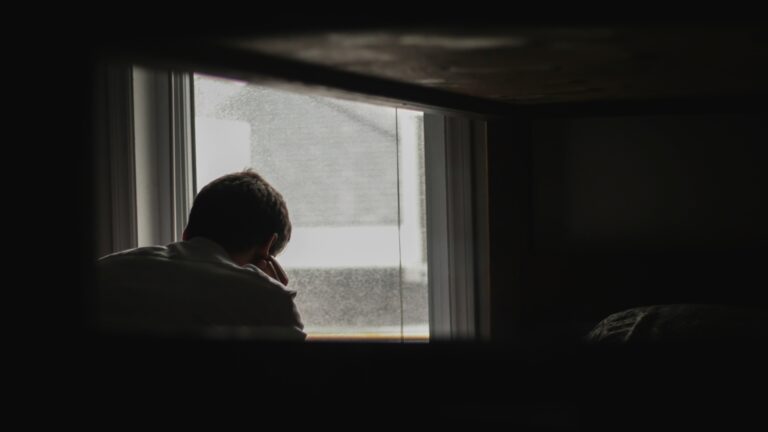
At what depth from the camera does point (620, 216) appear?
1447mm

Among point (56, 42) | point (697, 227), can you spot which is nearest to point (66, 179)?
point (56, 42)

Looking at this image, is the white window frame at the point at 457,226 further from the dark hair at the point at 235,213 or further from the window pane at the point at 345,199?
the dark hair at the point at 235,213

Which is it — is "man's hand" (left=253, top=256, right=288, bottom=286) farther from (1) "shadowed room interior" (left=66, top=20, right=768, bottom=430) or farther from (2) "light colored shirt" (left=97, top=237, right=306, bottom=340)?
(1) "shadowed room interior" (left=66, top=20, right=768, bottom=430)

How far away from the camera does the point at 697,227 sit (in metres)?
1.40

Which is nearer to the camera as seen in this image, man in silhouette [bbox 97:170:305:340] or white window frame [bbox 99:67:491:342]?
man in silhouette [bbox 97:170:305:340]

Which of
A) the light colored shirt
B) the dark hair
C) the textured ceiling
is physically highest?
the textured ceiling

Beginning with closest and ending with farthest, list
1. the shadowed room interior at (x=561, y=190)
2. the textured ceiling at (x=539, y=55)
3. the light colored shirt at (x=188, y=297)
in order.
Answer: the shadowed room interior at (x=561, y=190) < the textured ceiling at (x=539, y=55) < the light colored shirt at (x=188, y=297)

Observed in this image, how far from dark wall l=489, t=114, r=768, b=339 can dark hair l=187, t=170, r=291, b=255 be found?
42 centimetres

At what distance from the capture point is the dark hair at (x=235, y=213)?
132 centimetres

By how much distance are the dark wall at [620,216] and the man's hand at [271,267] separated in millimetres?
443

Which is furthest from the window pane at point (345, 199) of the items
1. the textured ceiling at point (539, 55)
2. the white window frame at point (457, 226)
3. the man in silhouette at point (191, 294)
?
the textured ceiling at point (539, 55)

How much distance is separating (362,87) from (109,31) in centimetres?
29

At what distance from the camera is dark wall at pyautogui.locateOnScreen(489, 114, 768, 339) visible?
132 cm

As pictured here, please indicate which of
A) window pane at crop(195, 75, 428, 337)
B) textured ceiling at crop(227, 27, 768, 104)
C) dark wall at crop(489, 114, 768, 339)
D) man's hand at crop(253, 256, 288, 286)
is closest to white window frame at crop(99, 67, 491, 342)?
window pane at crop(195, 75, 428, 337)
